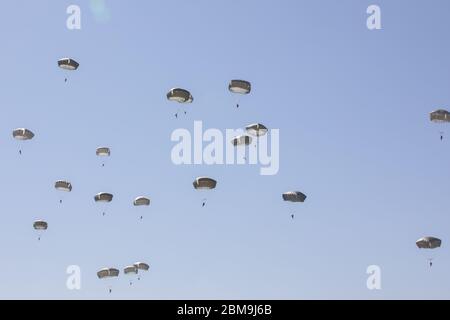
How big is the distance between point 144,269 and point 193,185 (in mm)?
22047

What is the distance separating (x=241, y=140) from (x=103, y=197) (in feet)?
66.0

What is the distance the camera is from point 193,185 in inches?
3378

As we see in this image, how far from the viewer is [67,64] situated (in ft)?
296

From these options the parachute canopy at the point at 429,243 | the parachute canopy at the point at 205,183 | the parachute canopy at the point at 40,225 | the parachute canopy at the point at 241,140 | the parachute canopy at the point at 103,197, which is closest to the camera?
the parachute canopy at the point at 205,183

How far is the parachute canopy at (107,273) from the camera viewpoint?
99.8m

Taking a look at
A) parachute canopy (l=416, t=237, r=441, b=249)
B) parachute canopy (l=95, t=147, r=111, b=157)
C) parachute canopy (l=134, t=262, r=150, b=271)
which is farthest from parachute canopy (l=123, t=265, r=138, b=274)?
parachute canopy (l=416, t=237, r=441, b=249)

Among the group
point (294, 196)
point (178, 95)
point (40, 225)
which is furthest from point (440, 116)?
point (40, 225)

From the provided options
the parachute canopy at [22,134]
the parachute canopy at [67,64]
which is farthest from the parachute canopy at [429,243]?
the parachute canopy at [22,134]

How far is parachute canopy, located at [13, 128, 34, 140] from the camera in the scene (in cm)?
9181

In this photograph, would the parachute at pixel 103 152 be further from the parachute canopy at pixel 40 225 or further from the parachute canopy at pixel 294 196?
the parachute canopy at pixel 294 196

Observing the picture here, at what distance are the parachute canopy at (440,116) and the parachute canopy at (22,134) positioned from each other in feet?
152

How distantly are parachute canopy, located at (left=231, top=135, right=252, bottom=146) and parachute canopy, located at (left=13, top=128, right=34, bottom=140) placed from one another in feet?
79.8
